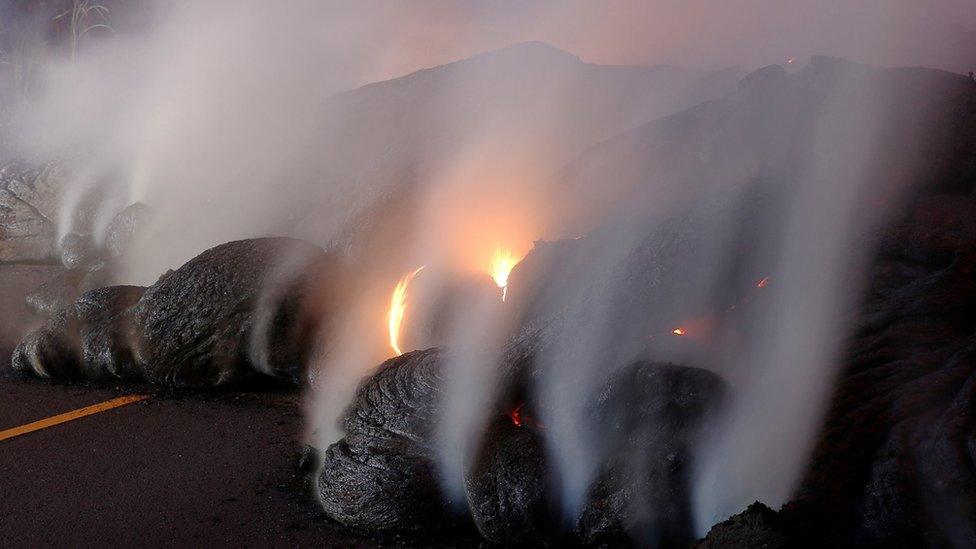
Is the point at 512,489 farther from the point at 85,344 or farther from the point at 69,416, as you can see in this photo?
the point at 85,344

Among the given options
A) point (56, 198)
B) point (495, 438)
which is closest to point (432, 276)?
point (495, 438)

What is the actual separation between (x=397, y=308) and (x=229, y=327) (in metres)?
1.26

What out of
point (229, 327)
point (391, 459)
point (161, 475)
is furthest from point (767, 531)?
point (229, 327)

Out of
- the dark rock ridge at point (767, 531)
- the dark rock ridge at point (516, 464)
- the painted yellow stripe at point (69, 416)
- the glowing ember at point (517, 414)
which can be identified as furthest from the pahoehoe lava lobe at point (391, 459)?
the painted yellow stripe at point (69, 416)

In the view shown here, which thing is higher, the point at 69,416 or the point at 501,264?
the point at 501,264

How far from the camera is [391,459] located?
3.61 m

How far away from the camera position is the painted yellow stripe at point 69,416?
4.75 m

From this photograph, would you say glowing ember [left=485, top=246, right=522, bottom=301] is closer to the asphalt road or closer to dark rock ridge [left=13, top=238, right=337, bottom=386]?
dark rock ridge [left=13, top=238, right=337, bottom=386]

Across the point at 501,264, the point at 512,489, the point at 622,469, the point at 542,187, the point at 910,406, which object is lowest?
the point at 512,489

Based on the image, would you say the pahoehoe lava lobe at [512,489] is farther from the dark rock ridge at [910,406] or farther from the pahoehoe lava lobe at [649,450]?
the dark rock ridge at [910,406]

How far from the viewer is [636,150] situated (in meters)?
4.74

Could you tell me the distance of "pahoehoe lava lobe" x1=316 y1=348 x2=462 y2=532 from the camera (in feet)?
11.5

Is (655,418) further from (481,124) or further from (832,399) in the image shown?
(481,124)

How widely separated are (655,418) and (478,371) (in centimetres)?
92
